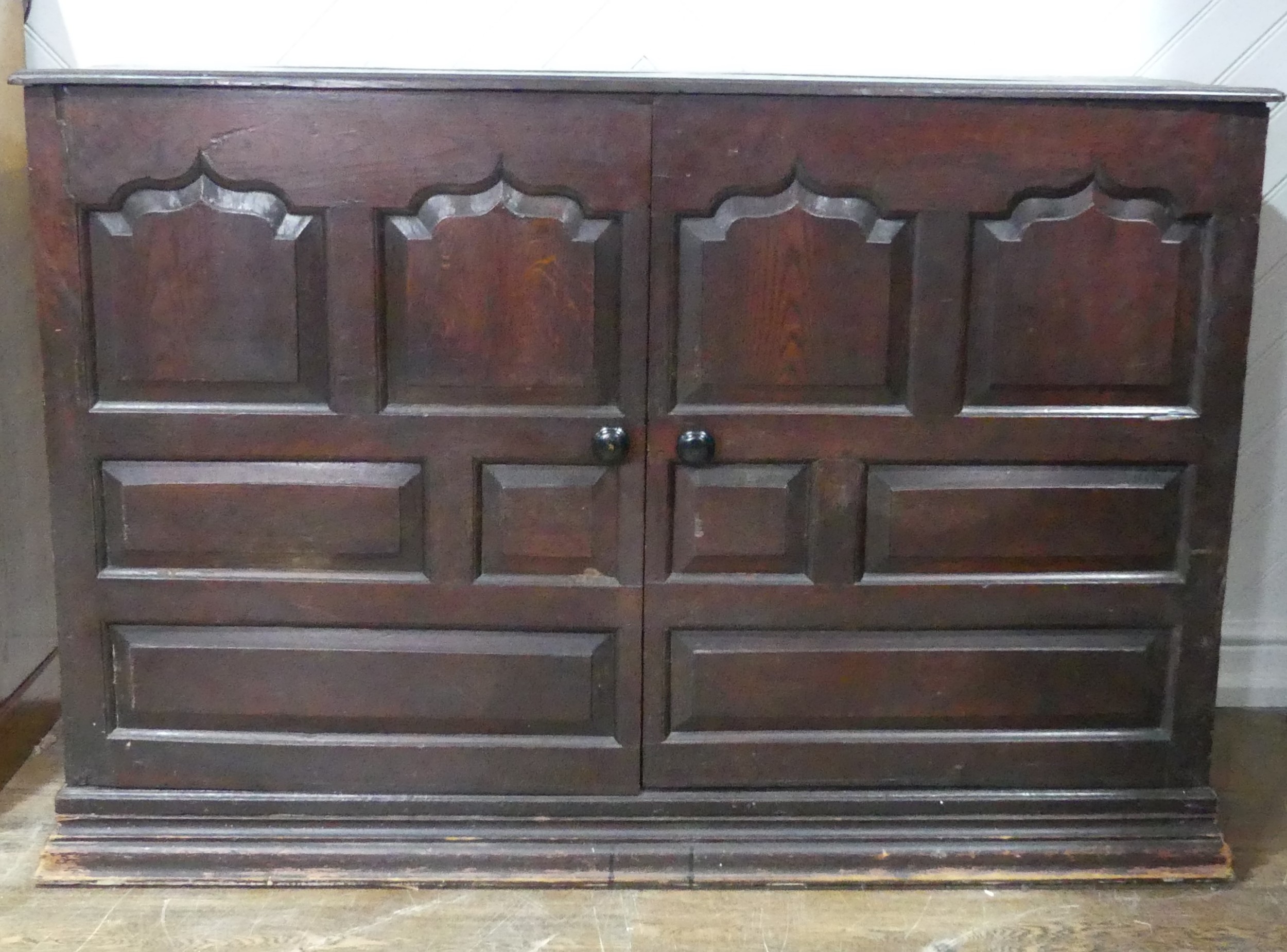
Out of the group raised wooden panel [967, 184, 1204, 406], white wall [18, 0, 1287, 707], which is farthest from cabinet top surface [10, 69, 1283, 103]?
white wall [18, 0, 1287, 707]

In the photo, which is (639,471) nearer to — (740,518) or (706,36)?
(740,518)

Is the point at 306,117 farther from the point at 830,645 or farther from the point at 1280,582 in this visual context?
the point at 1280,582

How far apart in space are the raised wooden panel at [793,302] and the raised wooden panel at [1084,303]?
11cm

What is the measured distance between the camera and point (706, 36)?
6.33 feet

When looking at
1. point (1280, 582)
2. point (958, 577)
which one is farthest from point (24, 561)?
point (1280, 582)

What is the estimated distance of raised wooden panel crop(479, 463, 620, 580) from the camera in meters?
Answer: 1.51

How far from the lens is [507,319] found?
1469mm

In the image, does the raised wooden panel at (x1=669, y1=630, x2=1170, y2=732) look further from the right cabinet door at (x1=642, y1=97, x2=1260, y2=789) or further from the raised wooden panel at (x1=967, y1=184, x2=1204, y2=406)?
the raised wooden panel at (x1=967, y1=184, x2=1204, y2=406)

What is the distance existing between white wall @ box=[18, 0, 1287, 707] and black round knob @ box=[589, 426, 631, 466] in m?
0.75

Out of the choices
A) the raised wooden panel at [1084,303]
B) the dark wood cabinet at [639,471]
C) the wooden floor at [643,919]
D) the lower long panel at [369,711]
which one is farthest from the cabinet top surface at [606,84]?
the wooden floor at [643,919]

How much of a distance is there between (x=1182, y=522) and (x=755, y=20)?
1.03 m

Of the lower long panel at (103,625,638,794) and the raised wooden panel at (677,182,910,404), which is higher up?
the raised wooden panel at (677,182,910,404)

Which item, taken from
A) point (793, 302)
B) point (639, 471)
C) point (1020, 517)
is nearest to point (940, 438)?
point (1020, 517)

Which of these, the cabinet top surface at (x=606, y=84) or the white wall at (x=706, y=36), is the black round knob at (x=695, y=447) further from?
the white wall at (x=706, y=36)
